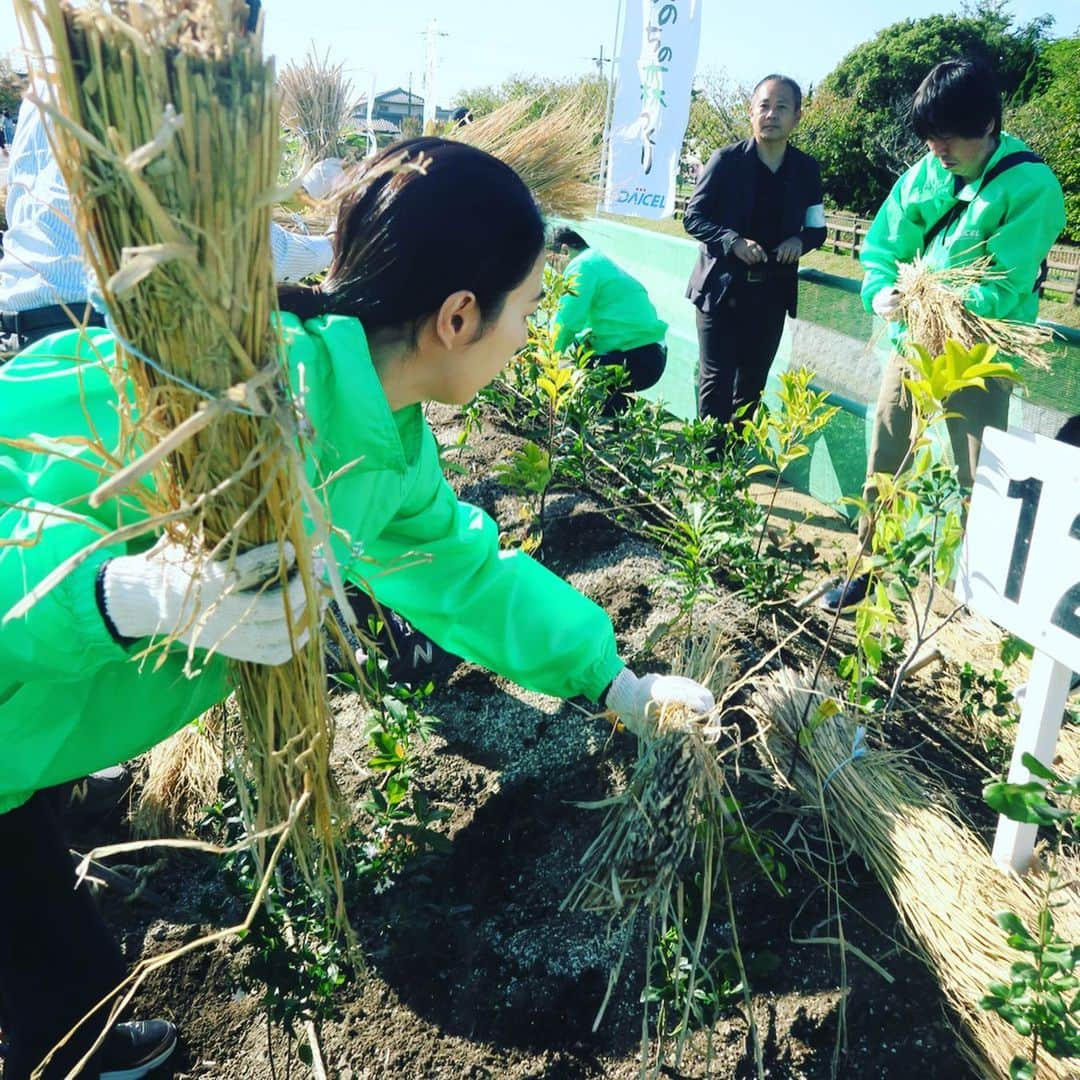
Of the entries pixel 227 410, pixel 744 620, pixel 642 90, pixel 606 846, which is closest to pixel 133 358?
pixel 227 410

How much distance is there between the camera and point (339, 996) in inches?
65.3

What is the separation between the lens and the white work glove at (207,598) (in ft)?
3.24

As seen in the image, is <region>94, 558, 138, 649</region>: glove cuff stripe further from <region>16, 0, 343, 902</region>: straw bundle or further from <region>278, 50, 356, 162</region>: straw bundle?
<region>278, 50, 356, 162</region>: straw bundle

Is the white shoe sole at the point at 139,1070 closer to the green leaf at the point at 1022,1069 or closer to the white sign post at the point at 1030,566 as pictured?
the green leaf at the point at 1022,1069

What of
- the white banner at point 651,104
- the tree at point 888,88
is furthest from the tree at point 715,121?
the white banner at point 651,104

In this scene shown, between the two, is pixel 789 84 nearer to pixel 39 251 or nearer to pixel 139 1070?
pixel 39 251

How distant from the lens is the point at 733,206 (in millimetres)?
4012

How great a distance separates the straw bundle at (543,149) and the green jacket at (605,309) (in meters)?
0.28

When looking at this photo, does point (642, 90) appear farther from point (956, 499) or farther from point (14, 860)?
point (14, 860)

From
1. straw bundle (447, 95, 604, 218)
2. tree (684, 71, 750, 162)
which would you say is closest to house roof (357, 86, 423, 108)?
tree (684, 71, 750, 162)

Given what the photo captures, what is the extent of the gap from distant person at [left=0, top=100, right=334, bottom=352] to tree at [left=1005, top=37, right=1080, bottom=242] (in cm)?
1388

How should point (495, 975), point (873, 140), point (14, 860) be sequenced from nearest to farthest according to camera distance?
point (14, 860) < point (495, 975) < point (873, 140)

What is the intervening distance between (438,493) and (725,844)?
0.81m

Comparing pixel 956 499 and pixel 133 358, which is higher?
pixel 133 358
